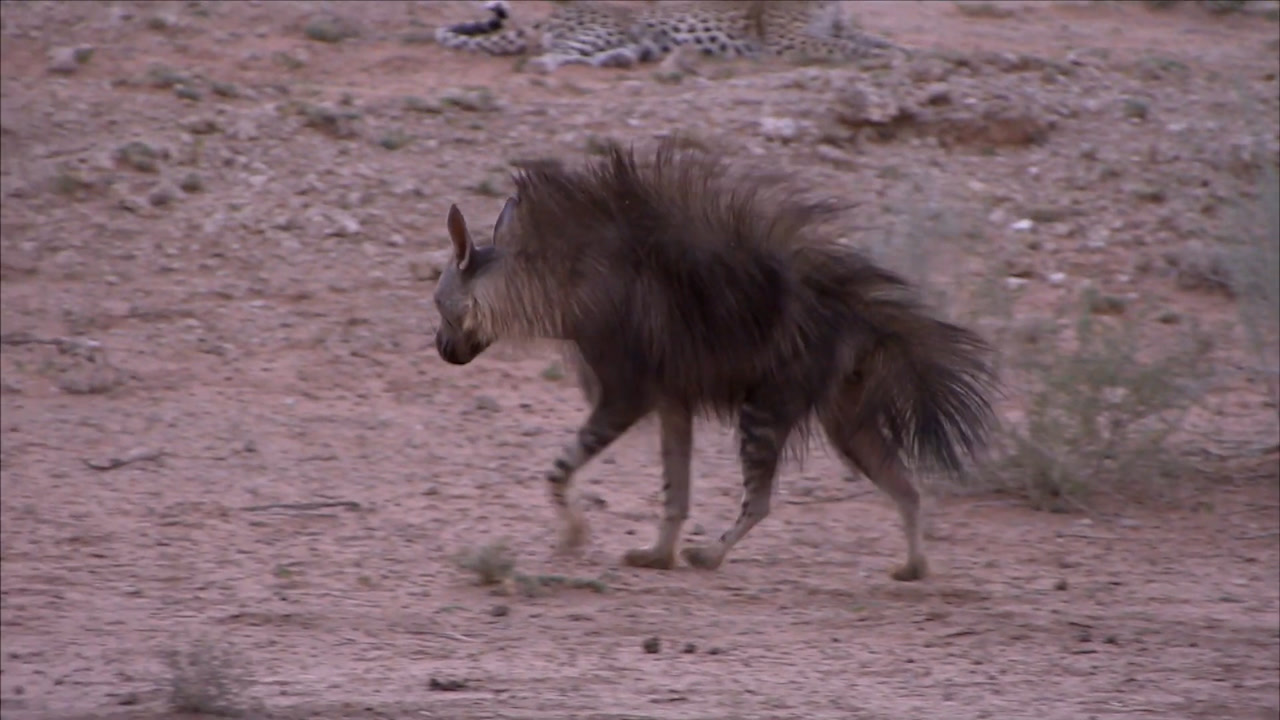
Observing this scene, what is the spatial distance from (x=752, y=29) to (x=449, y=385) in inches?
316

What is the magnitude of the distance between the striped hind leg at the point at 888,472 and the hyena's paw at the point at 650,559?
0.87 meters

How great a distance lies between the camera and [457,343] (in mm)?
7434

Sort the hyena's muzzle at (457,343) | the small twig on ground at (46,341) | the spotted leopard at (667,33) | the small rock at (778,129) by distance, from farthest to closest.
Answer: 1. the spotted leopard at (667,33)
2. the small rock at (778,129)
3. the small twig on ground at (46,341)
4. the hyena's muzzle at (457,343)

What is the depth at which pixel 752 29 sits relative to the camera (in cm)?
1716

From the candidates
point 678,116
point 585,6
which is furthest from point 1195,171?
point 585,6

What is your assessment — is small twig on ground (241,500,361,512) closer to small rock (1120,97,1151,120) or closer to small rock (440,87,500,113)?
small rock (440,87,500,113)

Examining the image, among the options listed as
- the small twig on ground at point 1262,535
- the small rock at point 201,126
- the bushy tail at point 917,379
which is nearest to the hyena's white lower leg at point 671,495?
the bushy tail at point 917,379

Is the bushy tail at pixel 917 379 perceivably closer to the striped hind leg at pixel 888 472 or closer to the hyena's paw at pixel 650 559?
the striped hind leg at pixel 888 472

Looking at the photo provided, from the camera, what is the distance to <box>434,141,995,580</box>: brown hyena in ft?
23.1

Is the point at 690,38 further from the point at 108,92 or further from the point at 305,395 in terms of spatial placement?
the point at 305,395

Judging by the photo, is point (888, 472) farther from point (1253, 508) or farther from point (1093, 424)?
point (1253, 508)

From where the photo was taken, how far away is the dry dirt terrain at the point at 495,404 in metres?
6.24

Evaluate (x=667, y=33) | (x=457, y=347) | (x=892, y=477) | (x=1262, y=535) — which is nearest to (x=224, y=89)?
(x=667, y=33)

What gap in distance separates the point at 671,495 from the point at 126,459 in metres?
2.95
